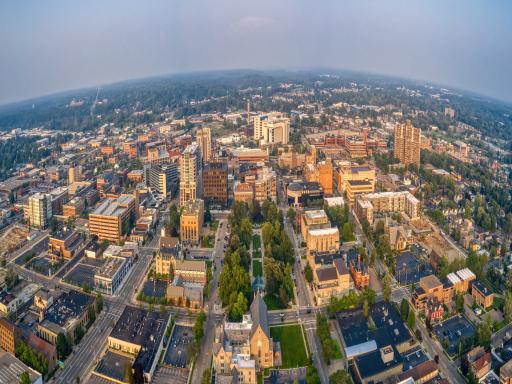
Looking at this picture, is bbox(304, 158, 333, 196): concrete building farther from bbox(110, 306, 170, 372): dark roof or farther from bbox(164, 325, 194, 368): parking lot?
bbox(110, 306, 170, 372): dark roof

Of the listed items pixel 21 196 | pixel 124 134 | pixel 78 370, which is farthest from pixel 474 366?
pixel 124 134

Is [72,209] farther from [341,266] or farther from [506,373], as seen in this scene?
[506,373]

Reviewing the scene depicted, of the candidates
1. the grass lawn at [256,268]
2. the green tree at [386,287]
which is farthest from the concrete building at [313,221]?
the green tree at [386,287]

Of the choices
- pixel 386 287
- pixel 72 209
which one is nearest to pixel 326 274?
pixel 386 287

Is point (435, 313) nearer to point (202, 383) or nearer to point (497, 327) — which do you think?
point (497, 327)

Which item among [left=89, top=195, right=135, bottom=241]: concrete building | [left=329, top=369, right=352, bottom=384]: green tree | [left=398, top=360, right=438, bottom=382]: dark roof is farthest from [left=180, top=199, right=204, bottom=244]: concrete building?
[left=398, top=360, right=438, bottom=382]: dark roof

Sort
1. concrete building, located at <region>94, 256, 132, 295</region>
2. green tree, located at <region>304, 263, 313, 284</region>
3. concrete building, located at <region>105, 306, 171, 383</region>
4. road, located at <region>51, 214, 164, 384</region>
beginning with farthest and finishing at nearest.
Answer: green tree, located at <region>304, 263, 313, 284</region> → concrete building, located at <region>94, 256, 132, 295</region> → road, located at <region>51, 214, 164, 384</region> → concrete building, located at <region>105, 306, 171, 383</region>
